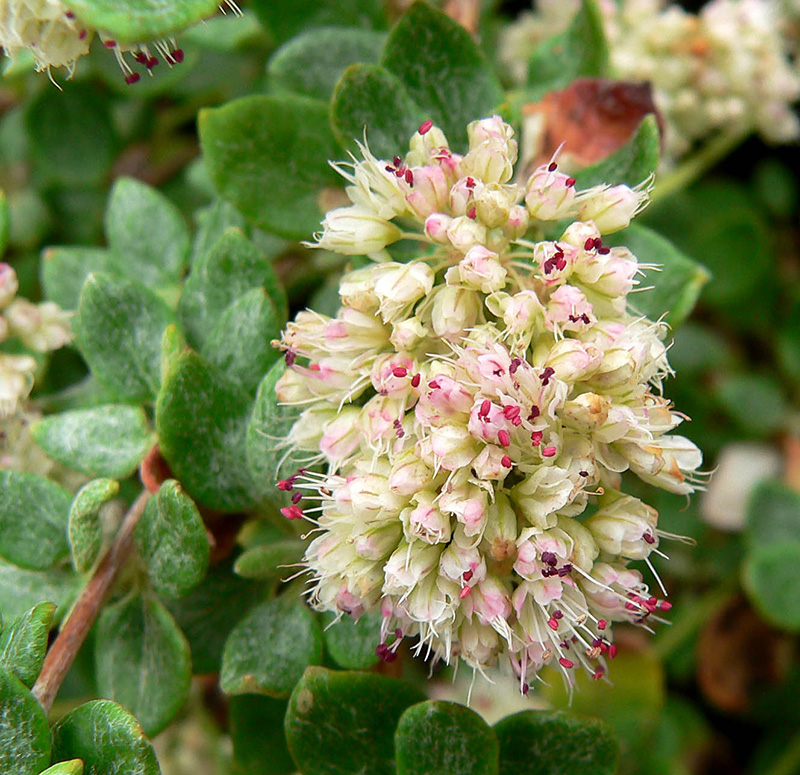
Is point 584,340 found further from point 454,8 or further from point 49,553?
point 454,8

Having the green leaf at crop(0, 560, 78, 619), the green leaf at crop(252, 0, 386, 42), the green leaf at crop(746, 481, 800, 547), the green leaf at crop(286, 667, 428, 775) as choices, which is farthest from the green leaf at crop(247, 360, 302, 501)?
the green leaf at crop(746, 481, 800, 547)

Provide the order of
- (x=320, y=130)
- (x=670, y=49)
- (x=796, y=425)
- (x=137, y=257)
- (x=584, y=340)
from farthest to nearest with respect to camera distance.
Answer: (x=796, y=425) → (x=670, y=49) → (x=137, y=257) → (x=320, y=130) → (x=584, y=340)

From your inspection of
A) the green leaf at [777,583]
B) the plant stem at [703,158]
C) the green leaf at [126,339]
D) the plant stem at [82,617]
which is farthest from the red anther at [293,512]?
the plant stem at [703,158]

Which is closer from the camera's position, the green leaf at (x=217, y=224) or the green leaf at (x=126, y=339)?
the green leaf at (x=126, y=339)

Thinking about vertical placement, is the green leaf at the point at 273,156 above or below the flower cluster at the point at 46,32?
below

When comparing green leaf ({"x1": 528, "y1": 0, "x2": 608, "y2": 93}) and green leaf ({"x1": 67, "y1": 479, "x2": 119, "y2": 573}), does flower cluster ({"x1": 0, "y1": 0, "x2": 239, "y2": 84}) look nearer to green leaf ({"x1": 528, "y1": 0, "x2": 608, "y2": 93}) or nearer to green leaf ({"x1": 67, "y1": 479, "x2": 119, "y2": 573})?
green leaf ({"x1": 67, "y1": 479, "x2": 119, "y2": 573})

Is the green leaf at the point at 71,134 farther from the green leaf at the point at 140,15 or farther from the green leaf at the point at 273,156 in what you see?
the green leaf at the point at 140,15

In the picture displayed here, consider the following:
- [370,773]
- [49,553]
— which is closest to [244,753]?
[370,773]

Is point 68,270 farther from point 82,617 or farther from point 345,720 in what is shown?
point 345,720
